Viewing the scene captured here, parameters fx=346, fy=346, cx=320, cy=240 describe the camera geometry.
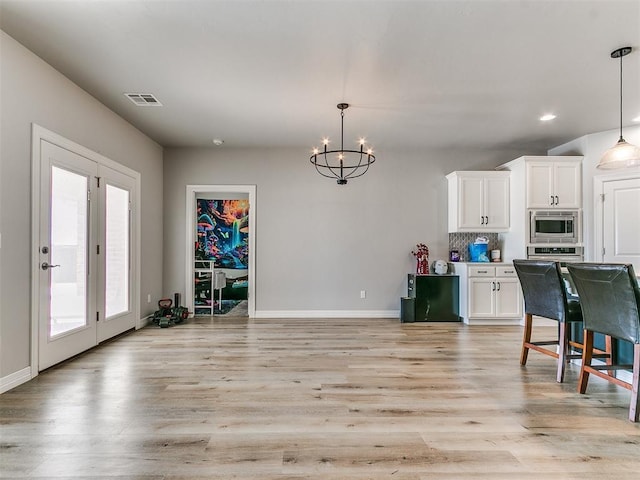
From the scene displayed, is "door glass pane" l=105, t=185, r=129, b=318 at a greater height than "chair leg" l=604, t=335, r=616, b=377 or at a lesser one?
greater

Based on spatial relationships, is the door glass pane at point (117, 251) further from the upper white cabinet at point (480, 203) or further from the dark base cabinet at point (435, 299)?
the upper white cabinet at point (480, 203)

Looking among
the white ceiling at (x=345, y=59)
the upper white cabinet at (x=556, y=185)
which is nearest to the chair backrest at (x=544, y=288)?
the white ceiling at (x=345, y=59)

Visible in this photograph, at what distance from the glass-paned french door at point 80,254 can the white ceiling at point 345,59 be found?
89 cm

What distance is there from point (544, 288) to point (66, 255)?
4.40 metres

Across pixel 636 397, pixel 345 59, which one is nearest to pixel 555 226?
pixel 636 397

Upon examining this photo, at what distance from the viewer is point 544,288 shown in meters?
3.01

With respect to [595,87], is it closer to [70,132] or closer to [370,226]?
[370,226]

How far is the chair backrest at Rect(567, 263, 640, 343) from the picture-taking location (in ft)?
7.31

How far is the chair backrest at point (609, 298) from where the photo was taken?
2229 millimetres

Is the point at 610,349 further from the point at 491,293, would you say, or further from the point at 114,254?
the point at 114,254

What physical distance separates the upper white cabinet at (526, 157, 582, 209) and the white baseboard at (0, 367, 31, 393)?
6.06 meters

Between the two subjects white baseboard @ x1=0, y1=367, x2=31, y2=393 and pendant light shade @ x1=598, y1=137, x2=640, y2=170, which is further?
pendant light shade @ x1=598, y1=137, x2=640, y2=170

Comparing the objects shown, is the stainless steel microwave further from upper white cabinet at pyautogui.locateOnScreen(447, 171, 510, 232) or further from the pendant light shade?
the pendant light shade

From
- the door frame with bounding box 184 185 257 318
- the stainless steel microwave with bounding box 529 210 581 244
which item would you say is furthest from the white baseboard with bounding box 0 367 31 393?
the stainless steel microwave with bounding box 529 210 581 244
